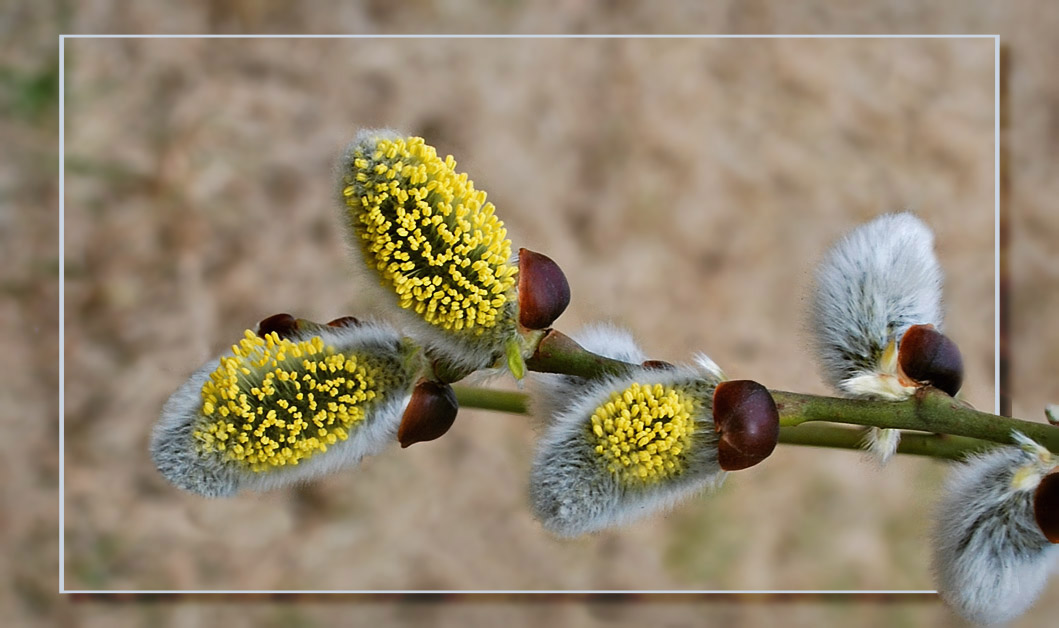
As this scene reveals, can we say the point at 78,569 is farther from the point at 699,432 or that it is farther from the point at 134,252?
the point at 699,432

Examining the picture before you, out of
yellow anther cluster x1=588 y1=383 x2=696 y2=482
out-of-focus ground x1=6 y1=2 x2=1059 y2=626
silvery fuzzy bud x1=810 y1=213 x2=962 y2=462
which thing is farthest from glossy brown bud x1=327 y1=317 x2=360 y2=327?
out-of-focus ground x1=6 y1=2 x2=1059 y2=626

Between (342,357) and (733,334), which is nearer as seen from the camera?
(342,357)

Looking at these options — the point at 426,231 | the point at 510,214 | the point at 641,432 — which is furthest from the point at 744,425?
the point at 510,214

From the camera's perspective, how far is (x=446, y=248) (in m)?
0.35

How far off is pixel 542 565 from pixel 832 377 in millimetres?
401

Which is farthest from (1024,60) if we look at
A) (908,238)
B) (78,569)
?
(78,569)

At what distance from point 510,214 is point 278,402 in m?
0.43

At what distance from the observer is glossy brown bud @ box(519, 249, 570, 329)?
37 cm

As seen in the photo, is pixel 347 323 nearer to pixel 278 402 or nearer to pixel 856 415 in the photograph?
pixel 278 402

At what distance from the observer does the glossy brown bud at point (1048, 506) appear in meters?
0.38

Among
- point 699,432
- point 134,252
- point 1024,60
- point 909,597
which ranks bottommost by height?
point 909,597

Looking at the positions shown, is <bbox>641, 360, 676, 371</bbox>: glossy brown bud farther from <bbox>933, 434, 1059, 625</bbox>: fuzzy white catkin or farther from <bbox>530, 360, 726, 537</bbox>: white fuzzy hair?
<bbox>933, 434, 1059, 625</bbox>: fuzzy white catkin

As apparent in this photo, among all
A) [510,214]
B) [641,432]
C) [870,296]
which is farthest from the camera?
[510,214]

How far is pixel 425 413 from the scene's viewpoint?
0.38 m
